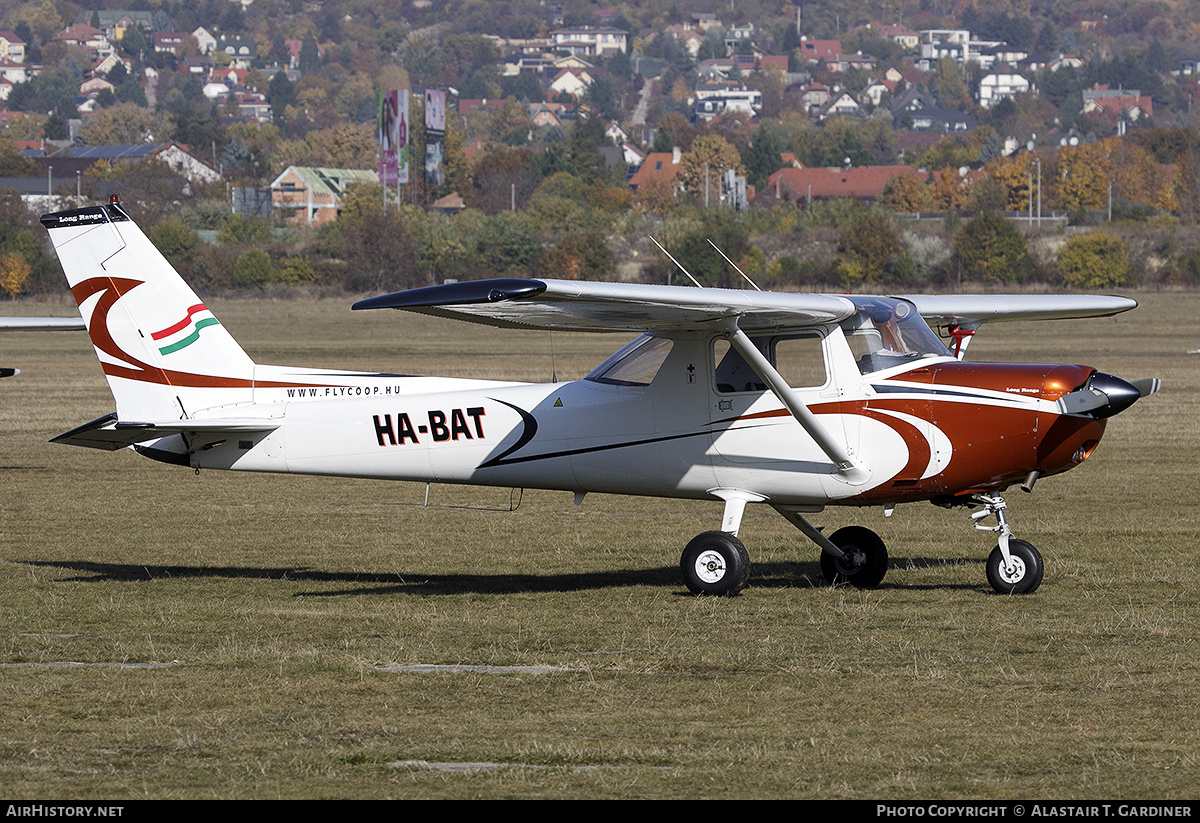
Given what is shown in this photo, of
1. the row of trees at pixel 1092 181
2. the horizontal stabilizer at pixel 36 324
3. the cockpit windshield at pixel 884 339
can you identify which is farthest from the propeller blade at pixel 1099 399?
the row of trees at pixel 1092 181

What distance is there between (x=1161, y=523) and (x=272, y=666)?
9.57 meters

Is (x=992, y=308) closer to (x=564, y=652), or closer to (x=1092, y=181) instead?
(x=564, y=652)

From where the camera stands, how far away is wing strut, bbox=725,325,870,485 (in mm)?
11570

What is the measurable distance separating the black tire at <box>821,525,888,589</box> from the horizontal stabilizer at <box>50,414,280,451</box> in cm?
440

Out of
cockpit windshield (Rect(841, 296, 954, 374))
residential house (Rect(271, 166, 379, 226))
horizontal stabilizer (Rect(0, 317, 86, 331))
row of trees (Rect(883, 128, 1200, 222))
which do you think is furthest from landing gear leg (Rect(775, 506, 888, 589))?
residential house (Rect(271, 166, 379, 226))

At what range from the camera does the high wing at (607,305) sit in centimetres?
1002

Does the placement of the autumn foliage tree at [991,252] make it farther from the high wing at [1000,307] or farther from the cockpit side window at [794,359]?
the cockpit side window at [794,359]

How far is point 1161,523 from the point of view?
15906 mm

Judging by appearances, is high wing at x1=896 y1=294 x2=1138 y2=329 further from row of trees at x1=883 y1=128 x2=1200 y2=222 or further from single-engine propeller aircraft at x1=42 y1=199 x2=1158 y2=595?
row of trees at x1=883 y1=128 x2=1200 y2=222

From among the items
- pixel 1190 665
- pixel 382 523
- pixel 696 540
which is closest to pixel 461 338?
pixel 382 523

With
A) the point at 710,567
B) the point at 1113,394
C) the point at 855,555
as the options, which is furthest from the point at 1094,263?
the point at 710,567

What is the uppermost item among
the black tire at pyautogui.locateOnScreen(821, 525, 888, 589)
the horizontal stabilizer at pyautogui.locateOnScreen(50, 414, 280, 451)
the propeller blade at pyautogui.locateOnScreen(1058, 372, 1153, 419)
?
the propeller blade at pyautogui.locateOnScreen(1058, 372, 1153, 419)

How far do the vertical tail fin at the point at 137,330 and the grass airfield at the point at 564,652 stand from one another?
1.42 m
